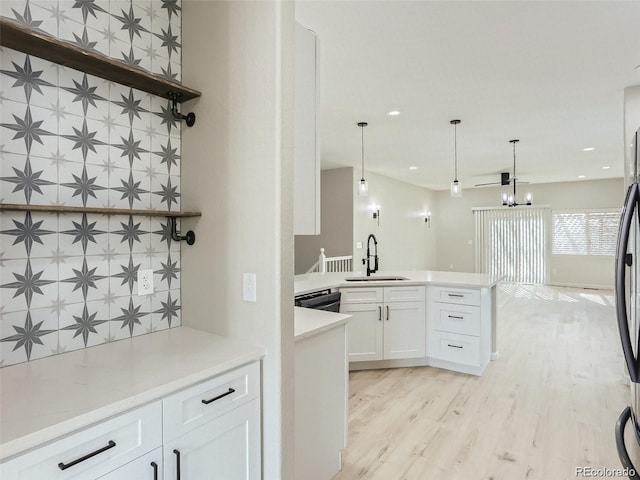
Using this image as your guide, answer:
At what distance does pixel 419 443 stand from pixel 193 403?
1.83 meters

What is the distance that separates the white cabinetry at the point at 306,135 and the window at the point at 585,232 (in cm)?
973

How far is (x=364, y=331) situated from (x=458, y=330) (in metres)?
0.94

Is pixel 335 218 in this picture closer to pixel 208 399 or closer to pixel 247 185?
pixel 247 185

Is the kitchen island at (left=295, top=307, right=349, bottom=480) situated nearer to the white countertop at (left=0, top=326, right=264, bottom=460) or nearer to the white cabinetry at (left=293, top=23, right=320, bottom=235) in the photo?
the white countertop at (left=0, top=326, right=264, bottom=460)

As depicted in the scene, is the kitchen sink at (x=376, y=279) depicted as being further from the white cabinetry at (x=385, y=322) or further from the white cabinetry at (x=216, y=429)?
the white cabinetry at (x=216, y=429)

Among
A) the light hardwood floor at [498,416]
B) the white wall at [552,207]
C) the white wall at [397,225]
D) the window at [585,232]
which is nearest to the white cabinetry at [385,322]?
the light hardwood floor at [498,416]

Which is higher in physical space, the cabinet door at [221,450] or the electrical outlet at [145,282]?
the electrical outlet at [145,282]

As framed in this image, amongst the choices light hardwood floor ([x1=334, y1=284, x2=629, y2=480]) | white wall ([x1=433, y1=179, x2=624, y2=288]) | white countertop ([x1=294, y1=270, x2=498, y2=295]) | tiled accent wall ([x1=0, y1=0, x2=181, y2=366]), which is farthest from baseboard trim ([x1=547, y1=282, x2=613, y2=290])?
tiled accent wall ([x1=0, y1=0, x2=181, y2=366])

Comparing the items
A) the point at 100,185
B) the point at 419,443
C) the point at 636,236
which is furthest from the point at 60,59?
the point at 419,443

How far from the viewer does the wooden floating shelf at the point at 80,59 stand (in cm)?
116

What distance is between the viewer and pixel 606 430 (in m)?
2.60

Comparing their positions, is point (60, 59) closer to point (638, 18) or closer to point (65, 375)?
point (65, 375)

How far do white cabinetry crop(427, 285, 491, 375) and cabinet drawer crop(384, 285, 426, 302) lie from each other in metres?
0.10

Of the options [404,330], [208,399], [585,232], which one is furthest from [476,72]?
[585,232]
